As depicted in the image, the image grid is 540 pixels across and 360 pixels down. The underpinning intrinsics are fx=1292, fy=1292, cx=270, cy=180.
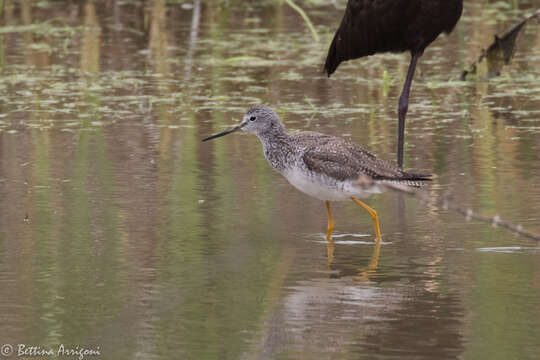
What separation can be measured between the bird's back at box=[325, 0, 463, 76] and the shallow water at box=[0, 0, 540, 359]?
0.68 metres

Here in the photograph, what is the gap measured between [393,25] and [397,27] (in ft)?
0.11

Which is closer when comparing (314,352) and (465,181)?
(314,352)

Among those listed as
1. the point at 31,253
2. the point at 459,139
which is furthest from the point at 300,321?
the point at 459,139

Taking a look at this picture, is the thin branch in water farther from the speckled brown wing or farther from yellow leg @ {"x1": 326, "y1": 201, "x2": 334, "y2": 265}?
yellow leg @ {"x1": 326, "y1": 201, "x2": 334, "y2": 265}

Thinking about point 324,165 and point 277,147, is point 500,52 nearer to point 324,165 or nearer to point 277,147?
point 277,147

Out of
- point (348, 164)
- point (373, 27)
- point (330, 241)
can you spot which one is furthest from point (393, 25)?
point (330, 241)

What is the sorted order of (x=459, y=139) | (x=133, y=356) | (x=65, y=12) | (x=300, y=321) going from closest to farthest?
(x=133, y=356), (x=300, y=321), (x=459, y=139), (x=65, y=12)

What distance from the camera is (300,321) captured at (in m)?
5.27

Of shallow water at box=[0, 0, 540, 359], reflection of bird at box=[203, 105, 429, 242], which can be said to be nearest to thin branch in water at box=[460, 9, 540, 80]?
shallow water at box=[0, 0, 540, 359]

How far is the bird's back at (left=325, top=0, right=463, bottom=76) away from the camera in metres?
8.66

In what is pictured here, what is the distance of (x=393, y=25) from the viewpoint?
8859 millimetres

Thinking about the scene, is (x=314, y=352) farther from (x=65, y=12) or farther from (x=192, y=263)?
(x=65, y=12)

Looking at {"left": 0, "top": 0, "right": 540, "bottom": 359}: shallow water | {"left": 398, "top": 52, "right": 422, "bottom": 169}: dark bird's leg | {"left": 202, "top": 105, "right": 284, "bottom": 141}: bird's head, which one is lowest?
{"left": 0, "top": 0, "right": 540, "bottom": 359}: shallow water

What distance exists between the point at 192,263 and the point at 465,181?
2.46m
